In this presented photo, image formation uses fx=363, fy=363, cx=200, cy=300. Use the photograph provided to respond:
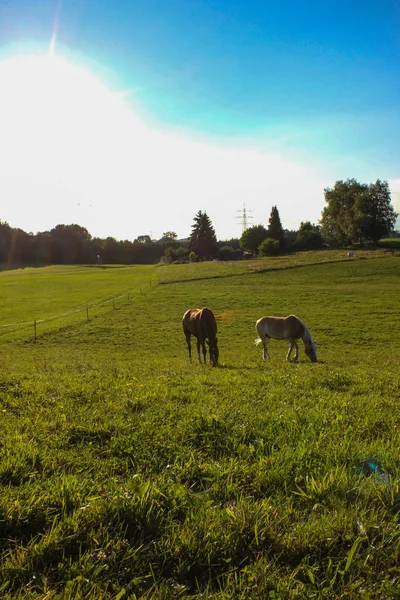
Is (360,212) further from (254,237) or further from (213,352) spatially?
(213,352)

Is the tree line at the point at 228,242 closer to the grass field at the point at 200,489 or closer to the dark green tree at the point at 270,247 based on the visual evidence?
the dark green tree at the point at 270,247

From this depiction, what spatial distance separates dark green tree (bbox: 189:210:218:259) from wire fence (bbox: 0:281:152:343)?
68.0 meters

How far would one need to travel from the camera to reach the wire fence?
26.8 meters

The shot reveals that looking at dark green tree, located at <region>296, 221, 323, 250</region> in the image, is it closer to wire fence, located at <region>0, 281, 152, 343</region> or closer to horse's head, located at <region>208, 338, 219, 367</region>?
wire fence, located at <region>0, 281, 152, 343</region>

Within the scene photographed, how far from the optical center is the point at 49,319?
1312 inches

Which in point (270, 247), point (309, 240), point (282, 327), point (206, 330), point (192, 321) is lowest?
point (282, 327)

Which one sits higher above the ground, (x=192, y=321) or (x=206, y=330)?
(x=192, y=321)

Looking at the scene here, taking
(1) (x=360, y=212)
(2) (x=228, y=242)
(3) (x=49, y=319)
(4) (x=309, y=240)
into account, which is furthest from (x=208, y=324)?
(2) (x=228, y=242)

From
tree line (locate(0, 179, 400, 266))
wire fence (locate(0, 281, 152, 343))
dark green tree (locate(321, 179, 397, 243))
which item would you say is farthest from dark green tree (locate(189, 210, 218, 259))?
wire fence (locate(0, 281, 152, 343))

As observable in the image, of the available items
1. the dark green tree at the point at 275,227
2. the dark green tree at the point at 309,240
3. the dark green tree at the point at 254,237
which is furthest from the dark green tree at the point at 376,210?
the dark green tree at the point at 254,237

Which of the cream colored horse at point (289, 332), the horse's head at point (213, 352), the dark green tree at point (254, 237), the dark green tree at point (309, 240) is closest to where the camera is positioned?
the horse's head at point (213, 352)

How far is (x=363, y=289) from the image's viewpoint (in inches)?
1745

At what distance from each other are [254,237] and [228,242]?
1699 inches

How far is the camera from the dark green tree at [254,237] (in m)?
124
